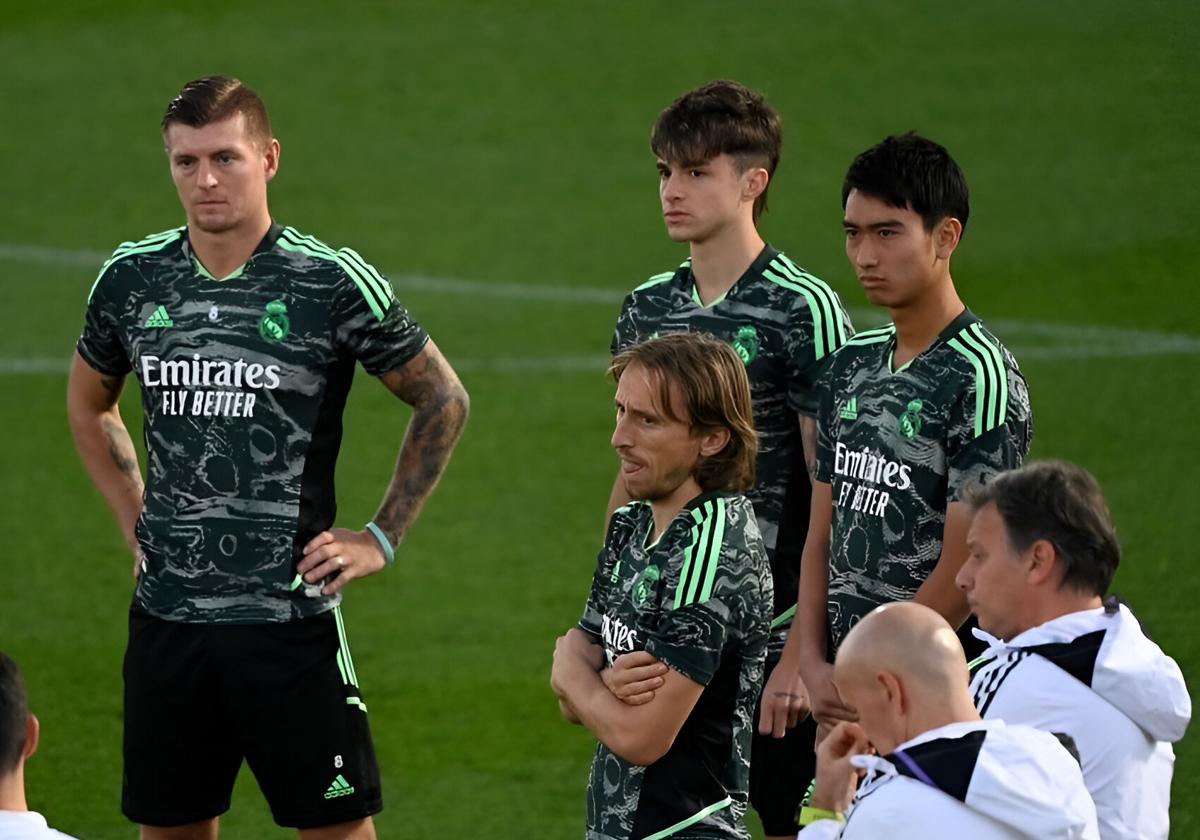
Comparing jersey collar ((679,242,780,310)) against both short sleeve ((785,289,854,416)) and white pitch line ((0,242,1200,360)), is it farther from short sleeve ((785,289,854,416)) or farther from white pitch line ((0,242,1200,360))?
white pitch line ((0,242,1200,360))

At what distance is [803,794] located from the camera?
16.5ft

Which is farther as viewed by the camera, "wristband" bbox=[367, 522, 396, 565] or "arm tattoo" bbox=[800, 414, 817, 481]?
"wristband" bbox=[367, 522, 396, 565]

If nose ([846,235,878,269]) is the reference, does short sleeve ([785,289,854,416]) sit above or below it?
below

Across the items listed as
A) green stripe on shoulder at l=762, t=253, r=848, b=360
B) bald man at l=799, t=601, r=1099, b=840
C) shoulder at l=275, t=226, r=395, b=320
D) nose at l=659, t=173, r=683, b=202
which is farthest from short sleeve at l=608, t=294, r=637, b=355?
bald man at l=799, t=601, r=1099, b=840

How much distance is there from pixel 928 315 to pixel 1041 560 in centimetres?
102

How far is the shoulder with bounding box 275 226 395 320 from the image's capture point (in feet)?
16.6

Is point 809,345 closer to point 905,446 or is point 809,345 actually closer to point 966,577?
point 905,446

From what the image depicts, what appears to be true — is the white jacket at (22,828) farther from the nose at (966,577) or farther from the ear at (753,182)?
the ear at (753,182)

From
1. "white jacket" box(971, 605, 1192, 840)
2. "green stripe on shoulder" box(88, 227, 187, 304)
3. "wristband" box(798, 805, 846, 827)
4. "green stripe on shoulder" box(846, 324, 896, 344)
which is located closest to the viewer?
"wristband" box(798, 805, 846, 827)

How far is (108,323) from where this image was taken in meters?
5.17

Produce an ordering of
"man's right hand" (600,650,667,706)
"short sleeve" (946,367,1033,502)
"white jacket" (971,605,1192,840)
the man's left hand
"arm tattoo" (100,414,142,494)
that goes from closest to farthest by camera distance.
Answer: "white jacket" (971,605,1192,840) → "man's right hand" (600,650,667,706) → "short sleeve" (946,367,1033,502) → the man's left hand → "arm tattoo" (100,414,142,494)

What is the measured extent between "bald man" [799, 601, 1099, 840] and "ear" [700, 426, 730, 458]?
30.4 inches

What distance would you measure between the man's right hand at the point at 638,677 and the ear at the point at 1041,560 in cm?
74

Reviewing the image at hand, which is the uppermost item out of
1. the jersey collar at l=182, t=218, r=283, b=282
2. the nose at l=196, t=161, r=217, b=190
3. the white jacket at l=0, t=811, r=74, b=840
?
the nose at l=196, t=161, r=217, b=190
